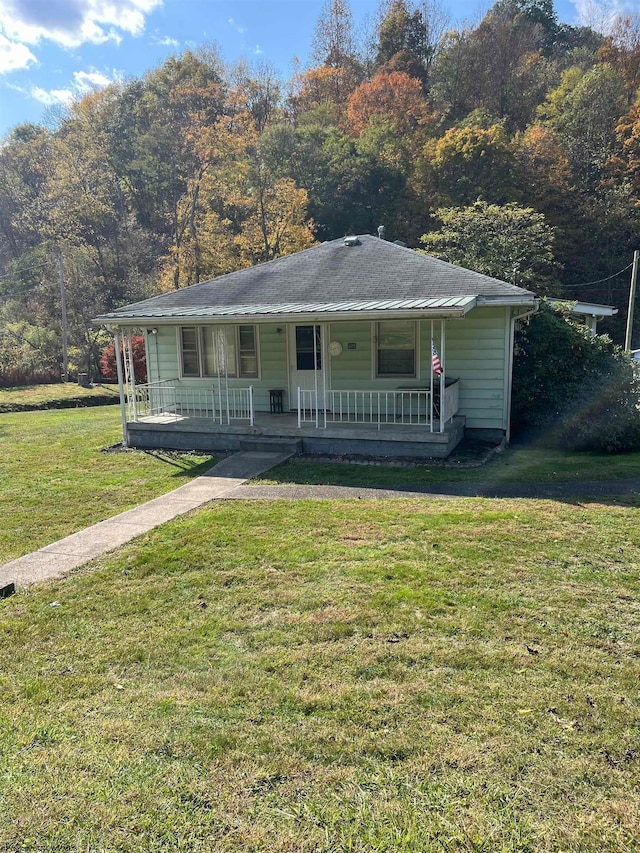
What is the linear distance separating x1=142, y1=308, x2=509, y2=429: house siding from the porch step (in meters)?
1.92

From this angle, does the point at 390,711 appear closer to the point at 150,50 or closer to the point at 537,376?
the point at 537,376

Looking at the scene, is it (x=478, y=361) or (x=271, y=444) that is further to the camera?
(x=478, y=361)

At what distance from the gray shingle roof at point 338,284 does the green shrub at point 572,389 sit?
2010 millimetres

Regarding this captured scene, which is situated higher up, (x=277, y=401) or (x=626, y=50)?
(x=626, y=50)

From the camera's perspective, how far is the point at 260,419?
37.8 ft

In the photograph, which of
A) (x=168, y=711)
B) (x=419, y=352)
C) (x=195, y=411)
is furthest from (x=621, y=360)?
(x=168, y=711)

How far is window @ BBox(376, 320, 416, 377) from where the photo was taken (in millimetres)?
11141

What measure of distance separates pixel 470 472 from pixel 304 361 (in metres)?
4.79

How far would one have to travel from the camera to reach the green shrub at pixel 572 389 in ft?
33.5

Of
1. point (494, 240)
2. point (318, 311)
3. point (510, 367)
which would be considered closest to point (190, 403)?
point (318, 311)

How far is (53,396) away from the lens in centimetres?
2233

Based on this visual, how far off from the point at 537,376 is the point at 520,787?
10.0m

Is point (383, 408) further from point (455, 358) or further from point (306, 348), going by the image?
point (306, 348)

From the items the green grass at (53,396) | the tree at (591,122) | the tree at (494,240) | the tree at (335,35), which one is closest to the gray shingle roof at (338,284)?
the tree at (494,240)
